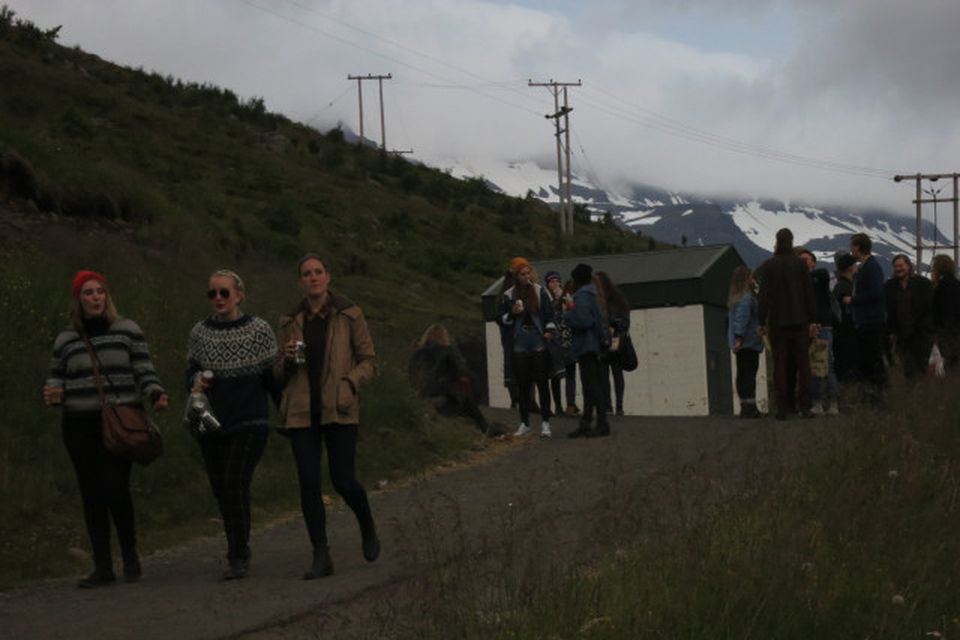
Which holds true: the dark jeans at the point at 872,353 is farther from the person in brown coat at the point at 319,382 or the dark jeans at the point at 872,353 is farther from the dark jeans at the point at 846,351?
the person in brown coat at the point at 319,382

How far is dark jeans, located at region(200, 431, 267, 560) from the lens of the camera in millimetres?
10656

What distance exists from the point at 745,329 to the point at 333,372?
980 cm

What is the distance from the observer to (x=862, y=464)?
36.2ft

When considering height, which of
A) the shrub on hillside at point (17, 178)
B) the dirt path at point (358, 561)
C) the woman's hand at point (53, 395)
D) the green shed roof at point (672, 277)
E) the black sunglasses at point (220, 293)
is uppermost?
the shrub on hillside at point (17, 178)

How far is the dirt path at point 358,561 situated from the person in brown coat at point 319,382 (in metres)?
0.50

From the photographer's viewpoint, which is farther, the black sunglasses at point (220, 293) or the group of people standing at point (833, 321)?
the group of people standing at point (833, 321)

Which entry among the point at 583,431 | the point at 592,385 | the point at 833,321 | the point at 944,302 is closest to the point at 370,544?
the point at 592,385

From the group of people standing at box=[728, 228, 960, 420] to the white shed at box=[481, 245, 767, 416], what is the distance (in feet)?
23.2

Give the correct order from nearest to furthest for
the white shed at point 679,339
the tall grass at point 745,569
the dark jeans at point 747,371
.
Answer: the tall grass at point 745,569
the dark jeans at point 747,371
the white shed at point 679,339

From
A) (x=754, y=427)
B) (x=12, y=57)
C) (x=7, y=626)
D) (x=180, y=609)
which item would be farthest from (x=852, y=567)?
(x=12, y=57)

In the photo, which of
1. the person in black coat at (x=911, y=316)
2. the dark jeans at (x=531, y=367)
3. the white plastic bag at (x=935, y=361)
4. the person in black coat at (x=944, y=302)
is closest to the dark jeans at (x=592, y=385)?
the dark jeans at (x=531, y=367)

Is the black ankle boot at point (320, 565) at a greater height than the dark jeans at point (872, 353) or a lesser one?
lesser

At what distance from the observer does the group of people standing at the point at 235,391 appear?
34.1 ft

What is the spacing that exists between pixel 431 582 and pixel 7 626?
3.20 meters
